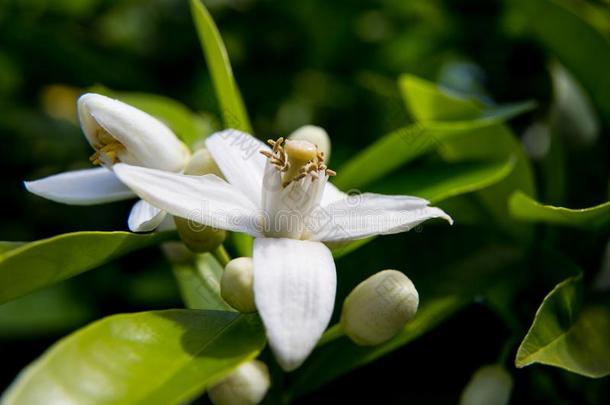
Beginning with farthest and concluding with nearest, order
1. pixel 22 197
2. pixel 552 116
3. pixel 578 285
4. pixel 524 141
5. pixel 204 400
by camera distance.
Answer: pixel 22 197, pixel 524 141, pixel 552 116, pixel 204 400, pixel 578 285

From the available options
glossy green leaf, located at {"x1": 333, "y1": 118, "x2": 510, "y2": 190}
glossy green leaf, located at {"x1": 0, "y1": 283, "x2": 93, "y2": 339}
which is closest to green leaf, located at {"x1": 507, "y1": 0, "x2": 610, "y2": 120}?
glossy green leaf, located at {"x1": 333, "y1": 118, "x2": 510, "y2": 190}

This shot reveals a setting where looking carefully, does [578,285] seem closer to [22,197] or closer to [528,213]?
[528,213]

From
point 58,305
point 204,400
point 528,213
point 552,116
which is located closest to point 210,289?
point 204,400

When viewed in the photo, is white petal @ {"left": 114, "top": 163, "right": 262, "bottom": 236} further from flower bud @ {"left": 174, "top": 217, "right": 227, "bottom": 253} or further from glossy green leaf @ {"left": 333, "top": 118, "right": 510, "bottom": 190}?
glossy green leaf @ {"left": 333, "top": 118, "right": 510, "bottom": 190}

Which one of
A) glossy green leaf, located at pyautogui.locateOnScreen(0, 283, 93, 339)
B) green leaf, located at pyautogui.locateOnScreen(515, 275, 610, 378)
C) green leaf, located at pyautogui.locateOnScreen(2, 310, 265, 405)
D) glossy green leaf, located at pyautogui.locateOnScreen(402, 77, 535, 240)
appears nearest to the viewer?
green leaf, located at pyautogui.locateOnScreen(2, 310, 265, 405)

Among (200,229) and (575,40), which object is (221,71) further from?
(575,40)

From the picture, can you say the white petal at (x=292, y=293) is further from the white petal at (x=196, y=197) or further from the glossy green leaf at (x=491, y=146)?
the glossy green leaf at (x=491, y=146)
